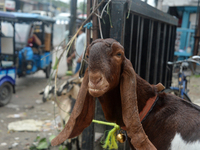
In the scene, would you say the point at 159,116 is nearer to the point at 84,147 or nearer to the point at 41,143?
the point at 84,147

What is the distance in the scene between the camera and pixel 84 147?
8.89 ft

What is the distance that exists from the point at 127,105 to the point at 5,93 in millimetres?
5660

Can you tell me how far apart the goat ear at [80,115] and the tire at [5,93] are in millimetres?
4988

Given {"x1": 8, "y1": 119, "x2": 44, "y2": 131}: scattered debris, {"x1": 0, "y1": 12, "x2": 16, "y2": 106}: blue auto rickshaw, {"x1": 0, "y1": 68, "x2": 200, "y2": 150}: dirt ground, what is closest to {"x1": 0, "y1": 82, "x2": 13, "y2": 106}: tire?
{"x1": 0, "y1": 12, "x2": 16, "y2": 106}: blue auto rickshaw

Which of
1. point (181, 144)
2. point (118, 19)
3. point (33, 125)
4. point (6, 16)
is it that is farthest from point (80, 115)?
point (6, 16)

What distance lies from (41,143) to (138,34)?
8.43ft

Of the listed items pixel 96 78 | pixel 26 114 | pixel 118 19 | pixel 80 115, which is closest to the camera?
pixel 96 78

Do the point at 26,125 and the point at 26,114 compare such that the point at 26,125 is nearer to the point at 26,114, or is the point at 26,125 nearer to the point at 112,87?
the point at 26,114

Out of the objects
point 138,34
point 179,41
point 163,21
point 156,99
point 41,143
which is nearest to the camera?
point 156,99

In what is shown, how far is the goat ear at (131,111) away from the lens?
146 cm

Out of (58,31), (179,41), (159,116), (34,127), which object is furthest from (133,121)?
(58,31)

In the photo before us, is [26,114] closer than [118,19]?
No

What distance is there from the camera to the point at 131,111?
1.52 metres

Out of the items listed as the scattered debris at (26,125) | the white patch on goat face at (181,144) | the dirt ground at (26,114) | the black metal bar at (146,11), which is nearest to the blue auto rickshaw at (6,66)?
the dirt ground at (26,114)
